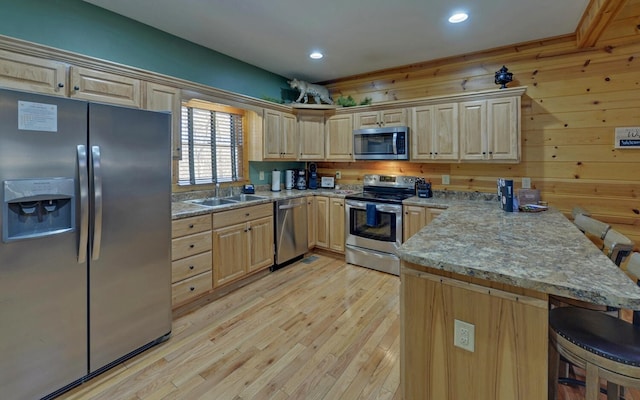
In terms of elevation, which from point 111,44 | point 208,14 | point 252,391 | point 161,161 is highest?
point 208,14

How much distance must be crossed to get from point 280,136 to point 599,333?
3.67 m

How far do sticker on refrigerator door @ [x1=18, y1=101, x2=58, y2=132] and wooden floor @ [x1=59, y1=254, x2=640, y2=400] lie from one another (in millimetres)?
1557

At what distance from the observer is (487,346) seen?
1279mm

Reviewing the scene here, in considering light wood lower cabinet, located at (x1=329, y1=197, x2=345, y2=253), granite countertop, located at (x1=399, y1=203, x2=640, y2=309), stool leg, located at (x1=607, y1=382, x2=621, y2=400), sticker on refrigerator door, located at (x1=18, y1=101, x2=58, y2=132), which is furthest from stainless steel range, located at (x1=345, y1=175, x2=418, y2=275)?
sticker on refrigerator door, located at (x1=18, y1=101, x2=58, y2=132)

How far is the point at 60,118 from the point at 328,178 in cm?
350

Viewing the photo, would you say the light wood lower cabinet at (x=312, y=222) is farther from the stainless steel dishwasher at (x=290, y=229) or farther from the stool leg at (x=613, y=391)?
the stool leg at (x=613, y=391)

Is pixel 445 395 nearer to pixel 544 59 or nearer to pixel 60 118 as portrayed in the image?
pixel 60 118

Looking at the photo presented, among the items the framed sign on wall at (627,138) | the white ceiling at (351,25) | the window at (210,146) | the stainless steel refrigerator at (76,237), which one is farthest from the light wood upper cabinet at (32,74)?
the framed sign on wall at (627,138)

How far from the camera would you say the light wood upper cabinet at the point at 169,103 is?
2.69m

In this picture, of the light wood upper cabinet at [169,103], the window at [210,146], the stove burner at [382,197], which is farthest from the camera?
the stove burner at [382,197]

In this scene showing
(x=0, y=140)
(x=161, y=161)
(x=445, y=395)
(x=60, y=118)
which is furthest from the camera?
(x=161, y=161)

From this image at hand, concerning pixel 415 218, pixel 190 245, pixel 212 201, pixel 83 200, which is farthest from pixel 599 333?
pixel 212 201

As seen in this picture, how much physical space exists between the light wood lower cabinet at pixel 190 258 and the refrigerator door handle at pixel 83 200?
0.77 meters

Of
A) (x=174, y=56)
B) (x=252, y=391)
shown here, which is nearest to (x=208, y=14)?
(x=174, y=56)
